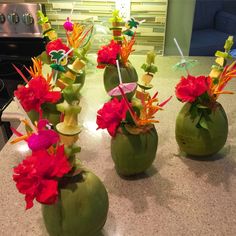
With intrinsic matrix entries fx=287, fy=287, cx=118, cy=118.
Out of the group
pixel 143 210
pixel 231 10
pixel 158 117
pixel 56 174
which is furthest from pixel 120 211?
pixel 231 10

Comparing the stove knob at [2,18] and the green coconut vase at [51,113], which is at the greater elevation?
the stove knob at [2,18]

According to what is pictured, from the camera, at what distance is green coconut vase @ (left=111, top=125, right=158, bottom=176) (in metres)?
0.58

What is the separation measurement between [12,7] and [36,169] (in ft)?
3.34

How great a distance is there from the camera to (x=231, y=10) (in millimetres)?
2861

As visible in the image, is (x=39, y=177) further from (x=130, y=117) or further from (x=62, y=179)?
(x=130, y=117)

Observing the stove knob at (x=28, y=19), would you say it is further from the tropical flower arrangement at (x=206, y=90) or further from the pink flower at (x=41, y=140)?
the pink flower at (x=41, y=140)

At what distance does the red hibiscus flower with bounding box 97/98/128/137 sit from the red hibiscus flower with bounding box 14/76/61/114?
0.13 meters

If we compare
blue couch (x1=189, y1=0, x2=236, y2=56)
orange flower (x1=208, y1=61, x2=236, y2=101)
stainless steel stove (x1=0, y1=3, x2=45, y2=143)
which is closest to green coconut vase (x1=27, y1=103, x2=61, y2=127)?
orange flower (x1=208, y1=61, x2=236, y2=101)

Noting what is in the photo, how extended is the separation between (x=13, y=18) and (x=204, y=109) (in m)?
0.96

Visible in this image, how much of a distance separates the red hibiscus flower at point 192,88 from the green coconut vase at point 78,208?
0.91 feet

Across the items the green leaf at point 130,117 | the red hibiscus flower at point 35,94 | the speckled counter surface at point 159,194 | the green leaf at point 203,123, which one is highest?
the red hibiscus flower at point 35,94

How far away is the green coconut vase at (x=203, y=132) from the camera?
2.09 feet

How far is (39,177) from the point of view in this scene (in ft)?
1.31

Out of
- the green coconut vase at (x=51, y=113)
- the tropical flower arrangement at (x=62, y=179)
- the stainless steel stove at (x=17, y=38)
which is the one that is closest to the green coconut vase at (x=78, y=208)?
the tropical flower arrangement at (x=62, y=179)
